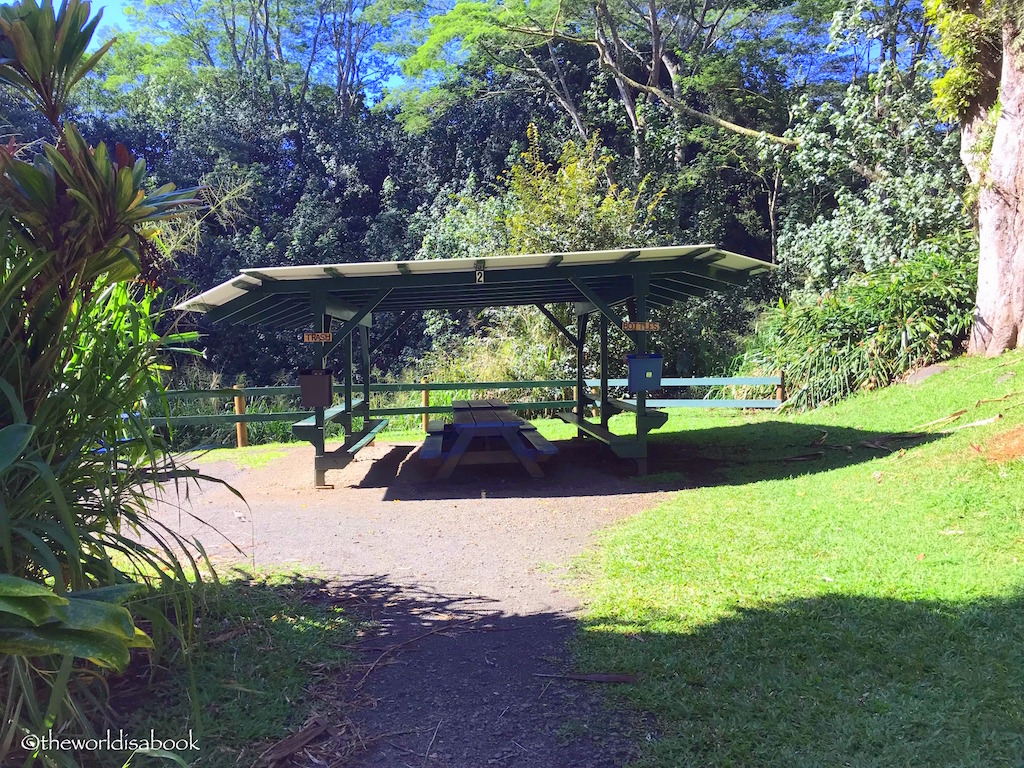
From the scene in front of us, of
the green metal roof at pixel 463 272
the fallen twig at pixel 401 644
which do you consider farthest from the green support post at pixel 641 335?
the fallen twig at pixel 401 644

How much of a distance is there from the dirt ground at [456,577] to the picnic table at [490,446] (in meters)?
0.27

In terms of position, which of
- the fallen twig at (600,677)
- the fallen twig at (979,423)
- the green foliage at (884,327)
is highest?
Result: the green foliage at (884,327)

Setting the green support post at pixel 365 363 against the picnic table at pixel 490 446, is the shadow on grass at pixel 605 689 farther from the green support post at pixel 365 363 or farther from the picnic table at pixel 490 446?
the green support post at pixel 365 363

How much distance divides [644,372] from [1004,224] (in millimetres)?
6145

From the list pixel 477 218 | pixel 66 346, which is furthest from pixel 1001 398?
pixel 477 218

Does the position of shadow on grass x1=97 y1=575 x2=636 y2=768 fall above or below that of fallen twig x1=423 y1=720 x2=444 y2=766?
above

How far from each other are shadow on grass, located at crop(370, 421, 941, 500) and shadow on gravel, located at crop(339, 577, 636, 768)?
12.2 feet

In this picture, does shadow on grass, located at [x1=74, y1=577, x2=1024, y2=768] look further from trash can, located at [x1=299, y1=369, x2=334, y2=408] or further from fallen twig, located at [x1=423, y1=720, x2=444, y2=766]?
trash can, located at [x1=299, y1=369, x2=334, y2=408]

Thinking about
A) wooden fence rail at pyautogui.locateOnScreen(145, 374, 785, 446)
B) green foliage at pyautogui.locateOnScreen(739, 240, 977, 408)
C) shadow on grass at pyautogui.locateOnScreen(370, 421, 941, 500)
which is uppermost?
green foliage at pyautogui.locateOnScreen(739, 240, 977, 408)

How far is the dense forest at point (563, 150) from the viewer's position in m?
14.7

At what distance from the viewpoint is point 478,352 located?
56.5 ft

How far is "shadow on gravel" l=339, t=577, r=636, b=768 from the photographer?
9.43ft

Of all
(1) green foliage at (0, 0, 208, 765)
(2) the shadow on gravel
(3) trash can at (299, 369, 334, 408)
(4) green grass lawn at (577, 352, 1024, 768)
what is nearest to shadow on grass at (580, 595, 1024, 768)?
(4) green grass lawn at (577, 352, 1024, 768)

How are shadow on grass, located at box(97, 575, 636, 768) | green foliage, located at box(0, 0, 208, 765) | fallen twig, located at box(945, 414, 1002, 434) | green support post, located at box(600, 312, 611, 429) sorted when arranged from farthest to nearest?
green support post, located at box(600, 312, 611, 429)
fallen twig, located at box(945, 414, 1002, 434)
shadow on grass, located at box(97, 575, 636, 768)
green foliage, located at box(0, 0, 208, 765)
